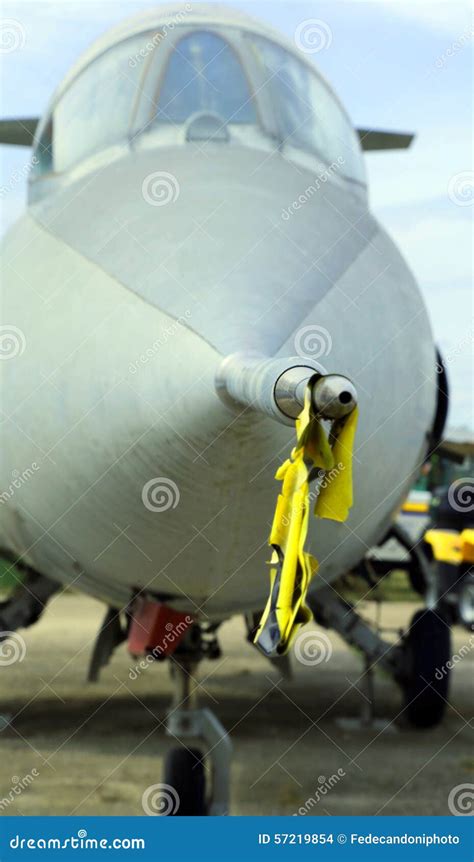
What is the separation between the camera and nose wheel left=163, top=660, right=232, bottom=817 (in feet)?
19.0

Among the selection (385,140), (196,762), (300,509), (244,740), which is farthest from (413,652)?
(300,509)

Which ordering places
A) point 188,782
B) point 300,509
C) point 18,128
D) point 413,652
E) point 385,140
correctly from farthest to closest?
point 385,140, point 413,652, point 18,128, point 188,782, point 300,509

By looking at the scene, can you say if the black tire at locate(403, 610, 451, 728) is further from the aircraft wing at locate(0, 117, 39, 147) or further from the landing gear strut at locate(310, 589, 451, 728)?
the aircraft wing at locate(0, 117, 39, 147)

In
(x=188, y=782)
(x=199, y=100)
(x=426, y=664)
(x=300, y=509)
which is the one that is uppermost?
(x=199, y=100)

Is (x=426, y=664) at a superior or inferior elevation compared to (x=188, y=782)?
inferior

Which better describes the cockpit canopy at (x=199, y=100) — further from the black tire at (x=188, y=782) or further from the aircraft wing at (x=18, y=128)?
the black tire at (x=188, y=782)

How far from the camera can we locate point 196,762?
5793 mm

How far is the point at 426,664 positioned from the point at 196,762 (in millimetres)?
2984

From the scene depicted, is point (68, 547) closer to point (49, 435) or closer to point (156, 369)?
point (49, 435)

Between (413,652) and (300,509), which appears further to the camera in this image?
(413,652)

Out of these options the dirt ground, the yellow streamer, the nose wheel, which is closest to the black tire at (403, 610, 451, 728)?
the dirt ground

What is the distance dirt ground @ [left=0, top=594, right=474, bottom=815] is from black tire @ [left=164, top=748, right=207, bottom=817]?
22.8 inches

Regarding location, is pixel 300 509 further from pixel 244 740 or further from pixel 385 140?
pixel 385 140

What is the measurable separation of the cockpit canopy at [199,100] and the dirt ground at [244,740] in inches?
135
